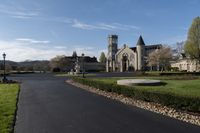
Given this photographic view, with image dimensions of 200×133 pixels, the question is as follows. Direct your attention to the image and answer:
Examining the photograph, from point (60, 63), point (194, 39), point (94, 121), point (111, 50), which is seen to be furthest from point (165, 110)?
point (111, 50)

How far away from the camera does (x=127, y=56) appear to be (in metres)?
126

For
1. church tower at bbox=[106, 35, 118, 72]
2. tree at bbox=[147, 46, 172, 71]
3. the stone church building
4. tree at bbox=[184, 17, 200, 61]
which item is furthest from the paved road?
church tower at bbox=[106, 35, 118, 72]

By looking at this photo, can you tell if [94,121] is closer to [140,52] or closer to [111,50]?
[140,52]

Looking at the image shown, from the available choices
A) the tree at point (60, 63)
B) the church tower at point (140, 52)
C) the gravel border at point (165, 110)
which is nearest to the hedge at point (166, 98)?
the gravel border at point (165, 110)

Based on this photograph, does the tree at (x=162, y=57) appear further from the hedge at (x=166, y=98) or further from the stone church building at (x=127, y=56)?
the hedge at (x=166, y=98)

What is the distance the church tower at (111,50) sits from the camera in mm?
130875

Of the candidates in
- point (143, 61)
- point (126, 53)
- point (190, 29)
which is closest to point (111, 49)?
point (126, 53)

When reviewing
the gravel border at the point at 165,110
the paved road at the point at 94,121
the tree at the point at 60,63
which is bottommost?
the paved road at the point at 94,121

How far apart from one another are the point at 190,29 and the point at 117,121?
Result: 2164 inches

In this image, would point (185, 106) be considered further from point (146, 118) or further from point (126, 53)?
point (126, 53)

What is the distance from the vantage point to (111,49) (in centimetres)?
13275

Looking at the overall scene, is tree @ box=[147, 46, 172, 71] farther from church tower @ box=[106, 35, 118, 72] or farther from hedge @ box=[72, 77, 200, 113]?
hedge @ box=[72, 77, 200, 113]

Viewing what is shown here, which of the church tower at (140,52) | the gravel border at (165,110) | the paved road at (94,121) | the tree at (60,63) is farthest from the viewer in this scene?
the tree at (60,63)

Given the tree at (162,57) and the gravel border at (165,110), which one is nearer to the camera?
the gravel border at (165,110)
